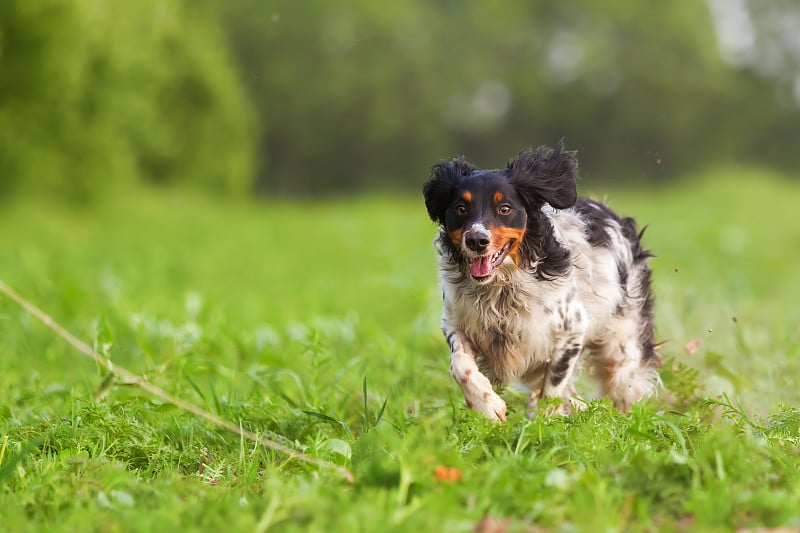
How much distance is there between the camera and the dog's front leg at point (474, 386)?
394cm

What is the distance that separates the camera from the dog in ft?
13.4

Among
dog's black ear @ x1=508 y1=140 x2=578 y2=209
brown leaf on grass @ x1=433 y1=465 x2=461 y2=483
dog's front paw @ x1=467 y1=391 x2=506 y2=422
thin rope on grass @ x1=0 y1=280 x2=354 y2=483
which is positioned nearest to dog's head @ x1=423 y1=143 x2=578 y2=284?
dog's black ear @ x1=508 y1=140 x2=578 y2=209

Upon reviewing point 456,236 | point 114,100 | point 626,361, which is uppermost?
point 456,236

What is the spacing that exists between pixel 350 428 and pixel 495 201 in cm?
120

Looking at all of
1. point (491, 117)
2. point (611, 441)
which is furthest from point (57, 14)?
point (491, 117)

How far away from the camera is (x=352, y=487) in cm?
314

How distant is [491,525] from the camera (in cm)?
282

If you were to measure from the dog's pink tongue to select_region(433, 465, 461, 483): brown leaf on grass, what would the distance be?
1108 millimetres

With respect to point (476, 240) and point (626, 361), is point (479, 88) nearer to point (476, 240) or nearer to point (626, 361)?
point (626, 361)

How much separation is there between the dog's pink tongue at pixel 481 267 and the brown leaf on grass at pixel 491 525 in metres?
1.30

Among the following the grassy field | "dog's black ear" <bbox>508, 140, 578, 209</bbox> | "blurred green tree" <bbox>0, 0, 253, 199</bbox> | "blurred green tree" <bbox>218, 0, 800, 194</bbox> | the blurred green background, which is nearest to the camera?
the grassy field

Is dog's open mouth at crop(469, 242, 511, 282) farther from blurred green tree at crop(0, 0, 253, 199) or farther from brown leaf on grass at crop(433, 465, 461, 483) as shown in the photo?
blurred green tree at crop(0, 0, 253, 199)

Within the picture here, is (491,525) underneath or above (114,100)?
above

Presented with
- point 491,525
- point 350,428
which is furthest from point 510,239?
point 491,525
